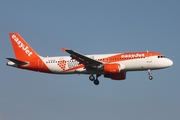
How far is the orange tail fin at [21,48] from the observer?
235ft

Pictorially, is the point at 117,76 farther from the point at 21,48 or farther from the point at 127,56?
the point at 21,48

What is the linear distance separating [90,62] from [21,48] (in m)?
12.9

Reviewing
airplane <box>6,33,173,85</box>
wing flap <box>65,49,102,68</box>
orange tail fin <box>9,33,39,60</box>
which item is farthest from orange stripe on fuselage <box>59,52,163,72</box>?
orange tail fin <box>9,33,39,60</box>

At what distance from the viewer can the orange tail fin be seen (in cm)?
7162

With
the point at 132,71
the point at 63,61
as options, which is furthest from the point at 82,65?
the point at 132,71

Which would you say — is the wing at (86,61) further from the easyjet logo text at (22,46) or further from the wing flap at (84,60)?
the easyjet logo text at (22,46)

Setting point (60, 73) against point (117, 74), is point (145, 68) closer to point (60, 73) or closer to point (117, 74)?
point (117, 74)

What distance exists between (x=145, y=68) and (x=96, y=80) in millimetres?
8457

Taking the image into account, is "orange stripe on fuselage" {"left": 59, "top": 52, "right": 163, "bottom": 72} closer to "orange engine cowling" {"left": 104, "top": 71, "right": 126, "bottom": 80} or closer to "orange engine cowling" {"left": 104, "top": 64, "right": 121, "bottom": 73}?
"orange engine cowling" {"left": 104, "top": 64, "right": 121, "bottom": 73}

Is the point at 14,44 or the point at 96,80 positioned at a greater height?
the point at 14,44

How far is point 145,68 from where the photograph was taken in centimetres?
6456

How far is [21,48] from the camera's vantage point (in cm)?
7275

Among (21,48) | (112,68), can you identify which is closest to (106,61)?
(112,68)

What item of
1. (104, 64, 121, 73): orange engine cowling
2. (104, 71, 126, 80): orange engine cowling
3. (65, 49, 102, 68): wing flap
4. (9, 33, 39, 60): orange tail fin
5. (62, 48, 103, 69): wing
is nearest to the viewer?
(104, 64, 121, 73): orange engine cowling
